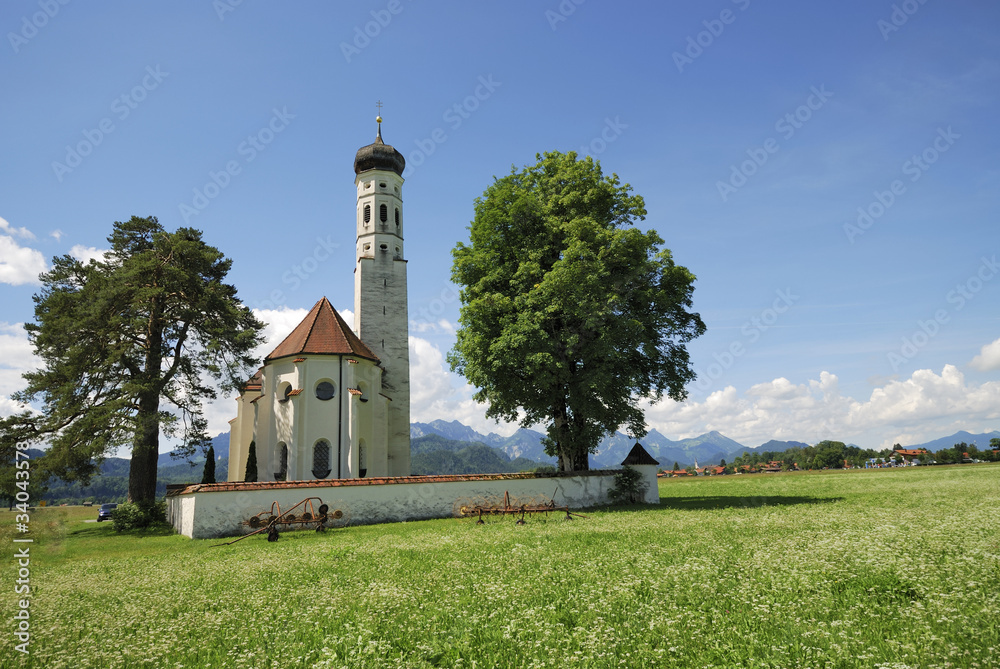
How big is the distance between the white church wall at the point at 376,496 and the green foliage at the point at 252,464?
20.9 ft

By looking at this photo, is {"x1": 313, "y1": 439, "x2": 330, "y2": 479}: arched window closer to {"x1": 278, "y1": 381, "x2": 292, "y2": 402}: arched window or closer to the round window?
the round window

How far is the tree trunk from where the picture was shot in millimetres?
27281

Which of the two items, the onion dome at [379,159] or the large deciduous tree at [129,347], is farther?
the onion dome at [379,159]

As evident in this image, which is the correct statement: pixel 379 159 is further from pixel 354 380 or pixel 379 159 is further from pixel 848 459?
pixel 848 459

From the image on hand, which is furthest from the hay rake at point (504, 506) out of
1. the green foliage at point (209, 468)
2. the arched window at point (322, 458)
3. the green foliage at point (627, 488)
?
the green foliage at point (209, 468)

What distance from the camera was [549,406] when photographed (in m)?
26.5

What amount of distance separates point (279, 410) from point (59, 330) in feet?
35.2

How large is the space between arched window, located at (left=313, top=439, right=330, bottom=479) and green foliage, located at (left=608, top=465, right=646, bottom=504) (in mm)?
15465

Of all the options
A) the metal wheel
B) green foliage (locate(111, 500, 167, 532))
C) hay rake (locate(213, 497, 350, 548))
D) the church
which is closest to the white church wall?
the metal wheel

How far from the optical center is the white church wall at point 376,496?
19984 millimetres

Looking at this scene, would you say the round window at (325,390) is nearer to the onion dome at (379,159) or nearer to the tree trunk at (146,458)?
the tree trunk at (146,458)

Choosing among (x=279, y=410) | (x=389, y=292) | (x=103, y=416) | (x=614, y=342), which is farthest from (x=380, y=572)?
(x=389, y=292)

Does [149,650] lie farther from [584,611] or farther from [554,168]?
[554,168]

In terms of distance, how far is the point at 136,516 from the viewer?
2575cm
